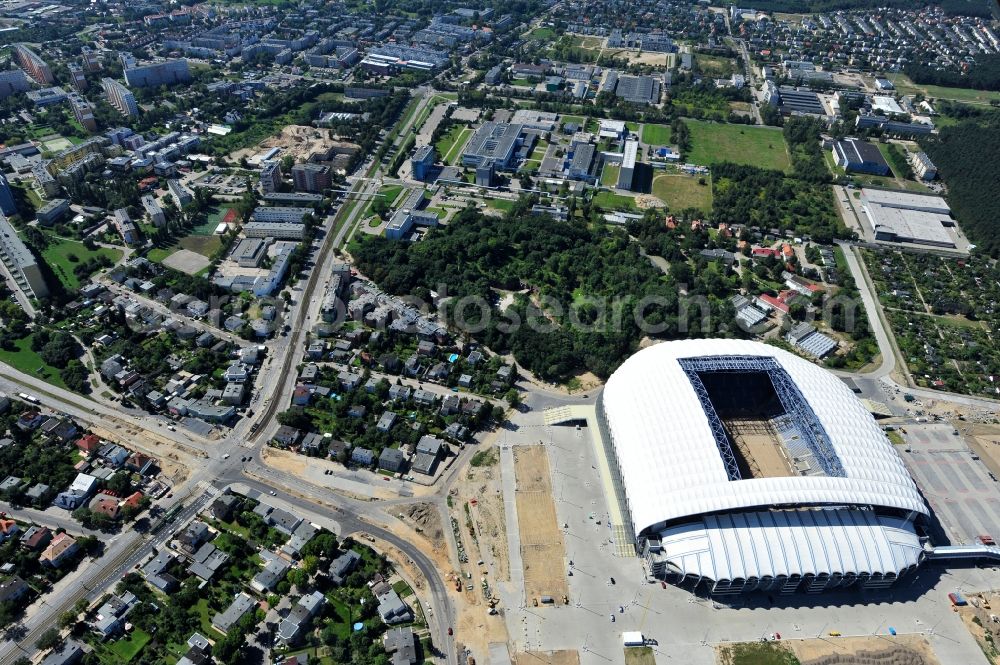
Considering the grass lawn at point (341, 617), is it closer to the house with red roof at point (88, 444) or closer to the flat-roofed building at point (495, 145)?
the house with red roof at point (88, 444)

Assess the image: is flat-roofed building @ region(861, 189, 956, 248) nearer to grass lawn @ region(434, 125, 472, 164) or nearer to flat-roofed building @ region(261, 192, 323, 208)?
grass lawn @ region(434, 125, 472, 164)

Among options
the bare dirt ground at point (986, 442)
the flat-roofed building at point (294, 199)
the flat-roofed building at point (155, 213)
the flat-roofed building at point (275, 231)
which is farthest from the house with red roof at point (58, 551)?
the bare dirt ground at point (986, 442)

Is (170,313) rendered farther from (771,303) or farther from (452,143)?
(771,303)

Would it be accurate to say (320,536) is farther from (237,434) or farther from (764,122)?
(764,122)

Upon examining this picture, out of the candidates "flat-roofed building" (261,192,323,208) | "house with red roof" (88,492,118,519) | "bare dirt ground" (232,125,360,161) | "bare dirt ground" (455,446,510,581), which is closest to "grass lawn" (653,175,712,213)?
"flat-roofed building" (261,192,323,208)

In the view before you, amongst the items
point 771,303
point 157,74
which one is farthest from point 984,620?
point 157,74
